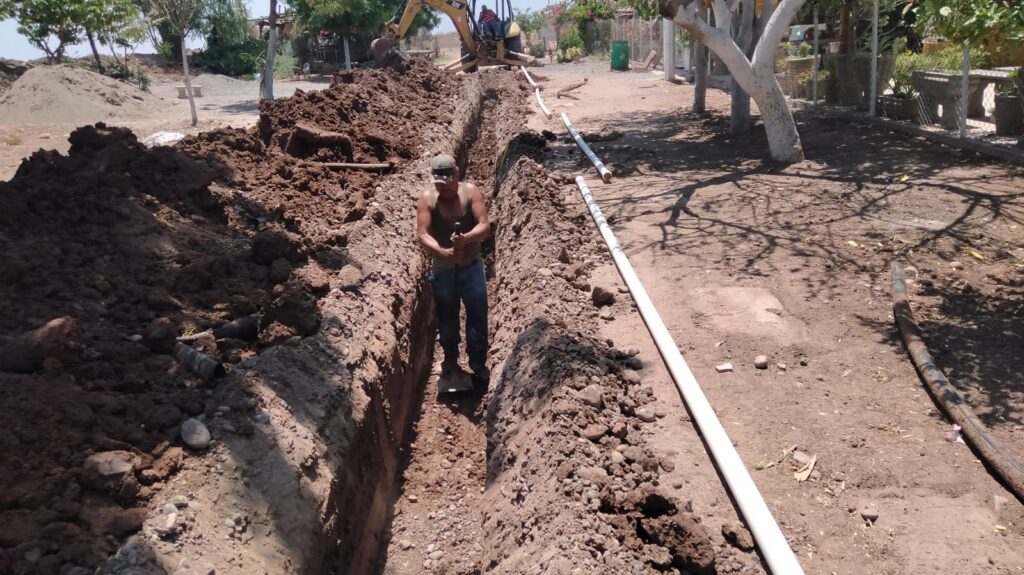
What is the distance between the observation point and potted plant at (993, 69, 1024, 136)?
10.1 m

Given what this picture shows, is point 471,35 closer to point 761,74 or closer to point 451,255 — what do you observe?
point 761,74

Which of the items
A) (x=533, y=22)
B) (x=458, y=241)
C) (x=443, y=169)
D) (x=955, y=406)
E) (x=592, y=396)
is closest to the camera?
(x=955, y=406)

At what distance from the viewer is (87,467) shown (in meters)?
3.48

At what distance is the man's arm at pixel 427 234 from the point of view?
5926 millimetres

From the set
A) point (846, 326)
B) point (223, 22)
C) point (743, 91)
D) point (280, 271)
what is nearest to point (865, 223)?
point (846, 326)

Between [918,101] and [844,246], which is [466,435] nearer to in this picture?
[844,246]

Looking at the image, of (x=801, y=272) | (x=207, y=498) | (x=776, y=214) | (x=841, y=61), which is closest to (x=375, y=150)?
(x=776, y=214)

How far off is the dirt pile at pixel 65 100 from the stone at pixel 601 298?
17920 mm

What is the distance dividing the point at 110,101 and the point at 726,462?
22100 mm

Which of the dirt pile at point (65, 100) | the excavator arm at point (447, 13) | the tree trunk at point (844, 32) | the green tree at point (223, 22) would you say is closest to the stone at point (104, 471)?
the tree trunk at point (844, 32)

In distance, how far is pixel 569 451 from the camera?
414 cm

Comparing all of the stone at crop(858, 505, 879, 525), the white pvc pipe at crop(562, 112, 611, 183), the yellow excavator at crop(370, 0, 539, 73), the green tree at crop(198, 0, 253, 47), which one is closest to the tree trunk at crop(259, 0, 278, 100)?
the yellow excavator at crop(370, 0, 539, 73)

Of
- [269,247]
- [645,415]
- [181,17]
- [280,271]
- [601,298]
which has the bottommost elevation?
[645,415]

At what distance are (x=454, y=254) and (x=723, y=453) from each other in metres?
2.80
